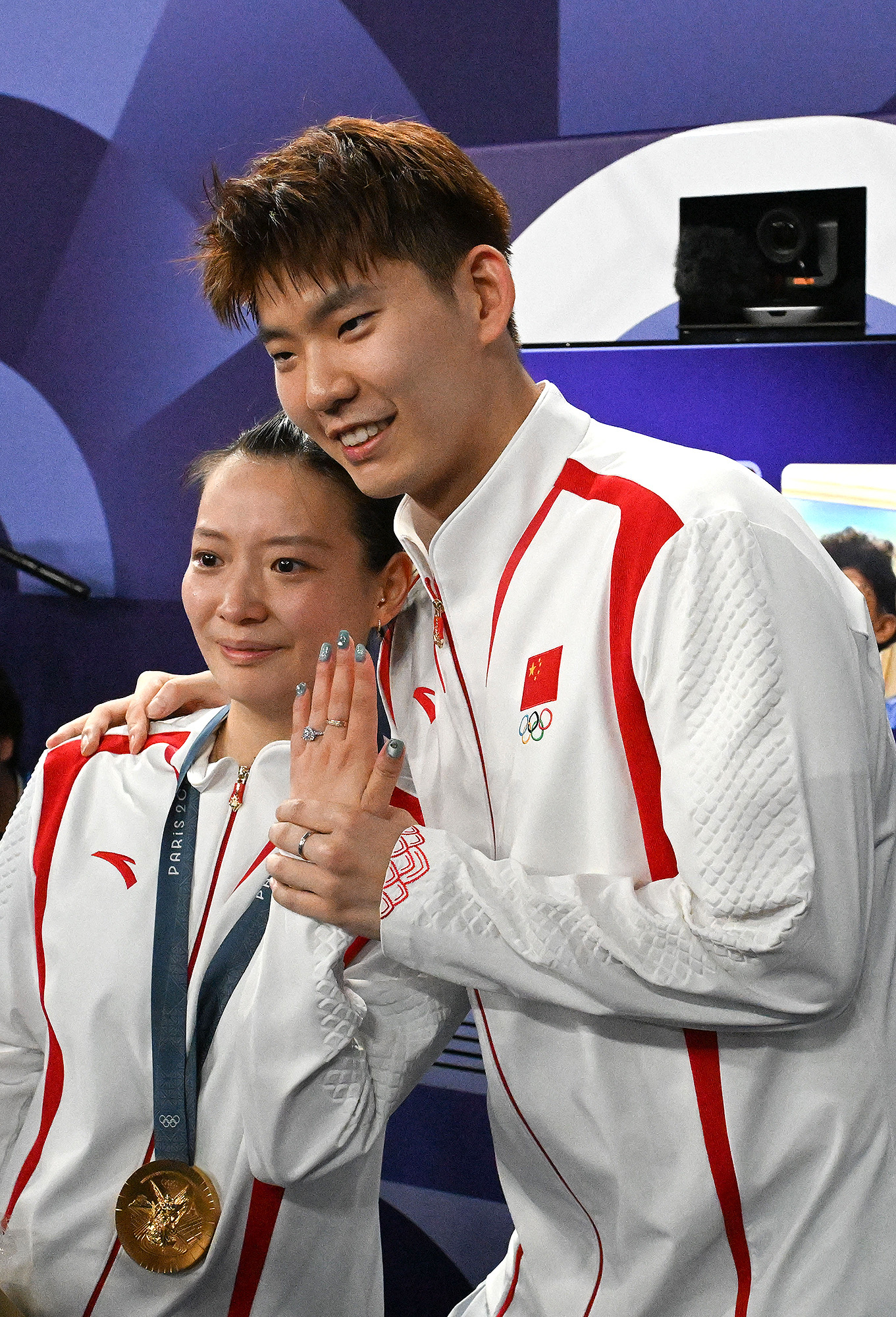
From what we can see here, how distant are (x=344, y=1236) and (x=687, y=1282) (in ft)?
1.49

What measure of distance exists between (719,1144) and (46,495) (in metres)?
2.85

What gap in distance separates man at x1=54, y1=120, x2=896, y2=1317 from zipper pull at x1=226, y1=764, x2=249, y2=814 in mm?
270

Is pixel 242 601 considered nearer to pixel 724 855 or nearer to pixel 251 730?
pixel 251 730

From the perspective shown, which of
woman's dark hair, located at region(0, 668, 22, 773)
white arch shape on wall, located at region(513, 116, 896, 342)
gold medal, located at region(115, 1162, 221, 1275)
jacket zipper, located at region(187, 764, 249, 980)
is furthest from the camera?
woman's dark hair, located at region(0, 668, 22, 773)

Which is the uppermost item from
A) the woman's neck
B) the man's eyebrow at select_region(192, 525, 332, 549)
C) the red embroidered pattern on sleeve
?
the man's eyebrow at select_region(192, 525, 332, 549)

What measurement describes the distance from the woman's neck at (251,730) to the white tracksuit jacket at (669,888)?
32 cm

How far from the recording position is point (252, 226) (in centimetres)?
134

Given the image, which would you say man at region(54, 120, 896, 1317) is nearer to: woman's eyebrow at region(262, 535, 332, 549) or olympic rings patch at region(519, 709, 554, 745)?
olympic rings patch at region(519, 709, 554, 745)

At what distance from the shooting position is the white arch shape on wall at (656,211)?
2.17 m

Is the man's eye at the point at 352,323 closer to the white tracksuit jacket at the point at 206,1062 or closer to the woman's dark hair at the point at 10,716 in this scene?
the white tracksuit jacket at the point at 206,1062

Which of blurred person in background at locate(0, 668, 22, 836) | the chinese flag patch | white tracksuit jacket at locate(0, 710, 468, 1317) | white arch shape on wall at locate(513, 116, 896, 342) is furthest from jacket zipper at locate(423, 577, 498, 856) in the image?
blurred person in background at locate(0, 668, 22, 836)

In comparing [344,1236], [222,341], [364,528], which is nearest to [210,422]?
[222,341]

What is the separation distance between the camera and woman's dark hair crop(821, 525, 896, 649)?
7.36 feet

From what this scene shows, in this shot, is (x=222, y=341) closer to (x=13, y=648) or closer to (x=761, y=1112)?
(x=13, y=648)
